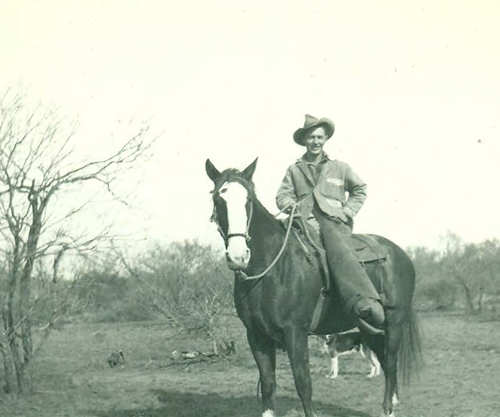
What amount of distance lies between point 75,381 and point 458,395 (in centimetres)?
593

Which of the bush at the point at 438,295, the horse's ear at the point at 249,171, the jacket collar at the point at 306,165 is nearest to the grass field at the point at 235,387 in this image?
the jacket collar at the point at 306,165

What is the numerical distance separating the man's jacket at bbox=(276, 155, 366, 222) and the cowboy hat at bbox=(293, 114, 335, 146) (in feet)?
0.86

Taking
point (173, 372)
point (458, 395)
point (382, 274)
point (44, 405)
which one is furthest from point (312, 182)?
point (173, 372)

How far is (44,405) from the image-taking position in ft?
24.2

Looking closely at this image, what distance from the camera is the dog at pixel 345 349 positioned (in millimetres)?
10102

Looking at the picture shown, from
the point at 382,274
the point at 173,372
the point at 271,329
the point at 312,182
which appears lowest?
the point at 173,372

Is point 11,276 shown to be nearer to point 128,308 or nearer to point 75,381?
point 75,381

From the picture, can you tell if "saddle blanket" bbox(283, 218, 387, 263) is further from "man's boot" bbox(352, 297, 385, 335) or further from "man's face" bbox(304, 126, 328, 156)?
"man's face" bbox(304, 126, 328, 156)

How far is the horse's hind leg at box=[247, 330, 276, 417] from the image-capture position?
548 cm

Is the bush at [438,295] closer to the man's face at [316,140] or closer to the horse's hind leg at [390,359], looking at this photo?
the horse's hind leg at [390,359]

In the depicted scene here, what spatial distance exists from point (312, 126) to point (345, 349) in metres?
5.68

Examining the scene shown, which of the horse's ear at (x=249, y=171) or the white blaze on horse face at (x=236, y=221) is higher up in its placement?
the horse's ear at (x=249, y=171)

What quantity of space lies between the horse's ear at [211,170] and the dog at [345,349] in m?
5.87

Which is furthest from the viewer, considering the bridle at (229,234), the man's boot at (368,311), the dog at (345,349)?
the dog at (345,349)
